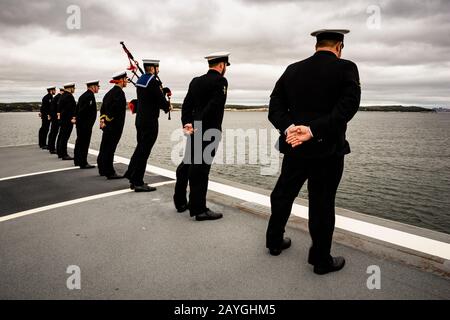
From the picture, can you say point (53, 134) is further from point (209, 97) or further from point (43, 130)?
point (209, 97)

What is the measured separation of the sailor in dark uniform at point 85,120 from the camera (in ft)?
23.6

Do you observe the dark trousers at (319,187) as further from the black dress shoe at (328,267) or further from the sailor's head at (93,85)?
the sailor's head at (93,85)

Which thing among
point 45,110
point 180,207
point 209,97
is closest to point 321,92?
point 209,97

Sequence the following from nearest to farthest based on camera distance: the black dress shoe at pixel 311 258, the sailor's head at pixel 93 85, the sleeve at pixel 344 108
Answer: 1. the sleeve at pixel 344 108
2. the black dress shoe at pixel 311 258
3. the sailor's head at pixel 93 85

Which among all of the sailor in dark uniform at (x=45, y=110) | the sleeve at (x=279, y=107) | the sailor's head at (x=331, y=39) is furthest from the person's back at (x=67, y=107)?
the sailor's head at (x=331, y=39)

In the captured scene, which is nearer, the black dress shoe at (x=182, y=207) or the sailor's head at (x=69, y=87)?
the black dress shoe at (x=182, y=207)

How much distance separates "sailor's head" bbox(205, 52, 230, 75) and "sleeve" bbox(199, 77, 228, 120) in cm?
17

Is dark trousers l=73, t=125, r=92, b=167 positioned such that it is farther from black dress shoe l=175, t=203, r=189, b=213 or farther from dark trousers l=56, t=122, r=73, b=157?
black dress shoe l=175, t=203, r=189, b=213

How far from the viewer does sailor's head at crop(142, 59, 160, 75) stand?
492 centimetres

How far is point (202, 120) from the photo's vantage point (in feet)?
12.2

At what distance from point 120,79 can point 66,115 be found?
3689 millimetres

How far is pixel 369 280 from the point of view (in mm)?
2467

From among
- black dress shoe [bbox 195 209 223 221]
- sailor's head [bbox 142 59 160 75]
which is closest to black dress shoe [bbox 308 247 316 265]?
black dress shoe [bbox 195 209 223 221]

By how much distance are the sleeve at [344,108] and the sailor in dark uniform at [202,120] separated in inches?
60.0
